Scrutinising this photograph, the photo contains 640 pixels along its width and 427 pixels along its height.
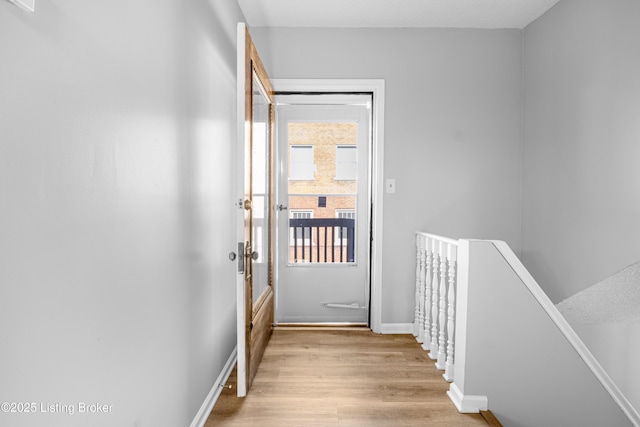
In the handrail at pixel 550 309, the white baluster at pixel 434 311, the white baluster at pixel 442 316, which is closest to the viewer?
the handrail at pixel 550 309

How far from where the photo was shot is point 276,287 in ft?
11.4

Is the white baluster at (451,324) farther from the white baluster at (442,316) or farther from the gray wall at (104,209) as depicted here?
the gray wall at (104,209)

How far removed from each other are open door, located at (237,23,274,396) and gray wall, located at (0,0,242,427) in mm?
213

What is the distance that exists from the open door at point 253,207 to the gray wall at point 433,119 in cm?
69

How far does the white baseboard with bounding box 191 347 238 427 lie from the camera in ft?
5.81

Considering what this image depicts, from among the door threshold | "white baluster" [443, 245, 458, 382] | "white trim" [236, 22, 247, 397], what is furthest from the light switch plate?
"white trim" [236, 22, 247, 397]

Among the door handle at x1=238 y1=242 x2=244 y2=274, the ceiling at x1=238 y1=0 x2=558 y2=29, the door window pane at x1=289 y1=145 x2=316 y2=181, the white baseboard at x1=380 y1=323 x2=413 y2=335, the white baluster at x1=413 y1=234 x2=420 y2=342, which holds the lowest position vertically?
the white baseboard at x1=380 y1=323 x2=413 y2=335

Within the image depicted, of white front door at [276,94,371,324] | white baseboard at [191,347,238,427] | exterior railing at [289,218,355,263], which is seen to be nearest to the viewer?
white baseboard at [191,347,238,427]

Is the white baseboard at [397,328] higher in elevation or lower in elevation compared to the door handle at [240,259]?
lower

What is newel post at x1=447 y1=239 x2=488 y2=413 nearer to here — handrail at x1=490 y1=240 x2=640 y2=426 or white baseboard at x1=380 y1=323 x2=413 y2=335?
handrail at x1=490 y1=240 x2=640 y2=426

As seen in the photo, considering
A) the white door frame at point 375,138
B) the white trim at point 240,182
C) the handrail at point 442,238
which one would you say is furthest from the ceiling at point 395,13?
the handrail at point 442,238

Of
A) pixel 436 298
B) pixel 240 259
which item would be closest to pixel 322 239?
pixel 436 298

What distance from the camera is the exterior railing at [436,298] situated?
2308 millimetres

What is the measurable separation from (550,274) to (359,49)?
2411mm
